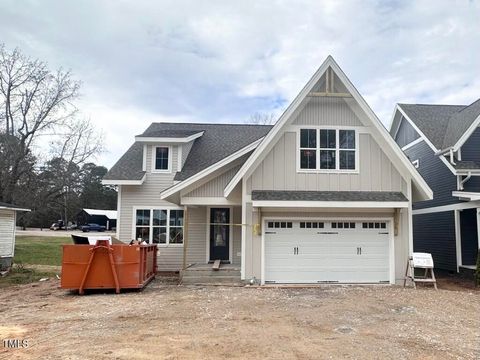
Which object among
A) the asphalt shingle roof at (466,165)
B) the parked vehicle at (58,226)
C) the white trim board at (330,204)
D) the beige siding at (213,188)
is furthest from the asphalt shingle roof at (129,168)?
the parked vehicle at (58,226)

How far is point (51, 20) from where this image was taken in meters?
13.9

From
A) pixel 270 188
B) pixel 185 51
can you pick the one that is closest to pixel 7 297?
pixel 270 188

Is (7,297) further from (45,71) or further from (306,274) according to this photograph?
(45,71)

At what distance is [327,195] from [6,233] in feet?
45.5

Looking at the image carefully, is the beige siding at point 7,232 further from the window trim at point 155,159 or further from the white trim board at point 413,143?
the white trim board at point 413,143

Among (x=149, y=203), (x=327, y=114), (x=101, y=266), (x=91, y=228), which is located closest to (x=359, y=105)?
(x=327, y=114)

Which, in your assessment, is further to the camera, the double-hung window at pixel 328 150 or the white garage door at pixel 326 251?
the double-hung window at pixel 328 150

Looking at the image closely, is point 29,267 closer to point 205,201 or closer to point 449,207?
point 205,201

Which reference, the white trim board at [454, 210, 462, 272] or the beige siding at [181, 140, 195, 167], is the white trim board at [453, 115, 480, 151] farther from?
the beige siding at [181, 140, 195, 167]

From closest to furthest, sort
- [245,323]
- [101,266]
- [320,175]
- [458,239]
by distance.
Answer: [245,323] < [101,266] < [320,175] < [458,239]

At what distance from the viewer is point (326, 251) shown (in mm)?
12836

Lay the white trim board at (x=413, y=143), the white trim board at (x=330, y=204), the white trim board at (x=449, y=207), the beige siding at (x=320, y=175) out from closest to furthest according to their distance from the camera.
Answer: the white trim board at (x=330, y=204)
the beige siding at (x=320, y=175)
the white trim board at (x=449, y=207)
the white trim board at (x=413, y=143)

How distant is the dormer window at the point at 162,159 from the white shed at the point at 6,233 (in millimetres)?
6834

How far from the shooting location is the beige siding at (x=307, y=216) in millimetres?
12484
